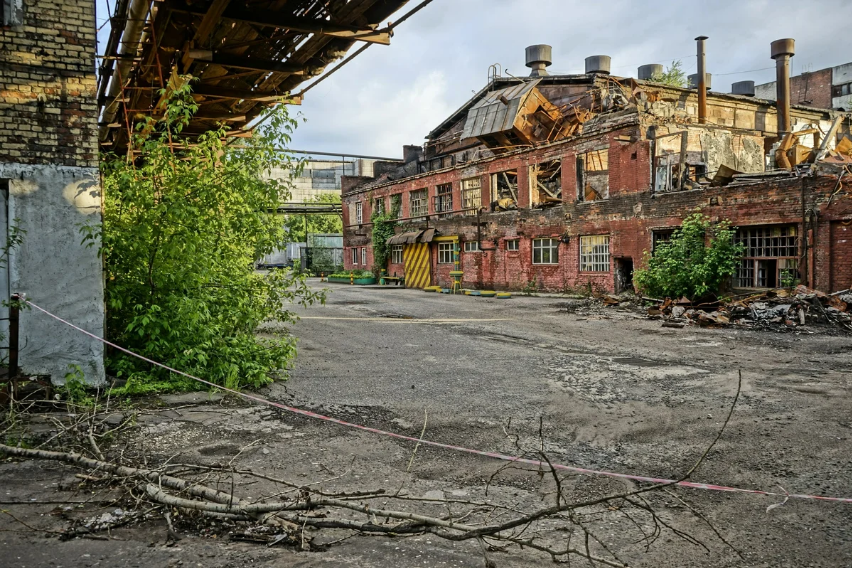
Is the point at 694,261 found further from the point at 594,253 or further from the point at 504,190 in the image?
the point at 504,190

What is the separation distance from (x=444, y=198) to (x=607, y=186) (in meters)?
10.0

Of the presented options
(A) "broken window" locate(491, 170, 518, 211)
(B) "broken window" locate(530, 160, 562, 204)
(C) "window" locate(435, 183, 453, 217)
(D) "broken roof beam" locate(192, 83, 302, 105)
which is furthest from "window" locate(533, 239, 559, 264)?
(D) "broken roof beam" locate(192, 83, 302, 105)

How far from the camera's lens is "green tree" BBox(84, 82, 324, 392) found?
6.84m

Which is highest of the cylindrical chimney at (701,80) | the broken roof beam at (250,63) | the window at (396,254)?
the cylindrical chimney at (701,80)

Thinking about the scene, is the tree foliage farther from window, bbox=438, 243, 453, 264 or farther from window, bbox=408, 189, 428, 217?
window, bbox=408, 189, 428, 217

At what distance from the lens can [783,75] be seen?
22734 mm

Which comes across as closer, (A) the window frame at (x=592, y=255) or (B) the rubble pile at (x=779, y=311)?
(B) the rubble pile at (x=779, y=311)

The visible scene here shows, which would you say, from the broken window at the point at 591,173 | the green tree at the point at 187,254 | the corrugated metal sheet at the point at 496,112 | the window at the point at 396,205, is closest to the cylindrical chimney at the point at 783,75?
the broken window at the point at 591,173

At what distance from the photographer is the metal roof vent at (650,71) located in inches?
1518

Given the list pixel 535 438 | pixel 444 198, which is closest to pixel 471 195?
pixel 444 198

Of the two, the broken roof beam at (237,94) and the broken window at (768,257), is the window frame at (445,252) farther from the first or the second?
the broken roof beam at (237,94)

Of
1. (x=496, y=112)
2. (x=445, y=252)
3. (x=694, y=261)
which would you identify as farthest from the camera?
(x=445, y=252)

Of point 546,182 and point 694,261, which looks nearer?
point 694,261

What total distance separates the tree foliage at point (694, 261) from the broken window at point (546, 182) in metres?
6.57
